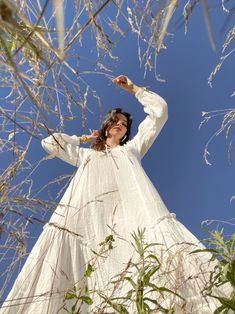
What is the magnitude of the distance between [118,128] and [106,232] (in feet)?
3.42

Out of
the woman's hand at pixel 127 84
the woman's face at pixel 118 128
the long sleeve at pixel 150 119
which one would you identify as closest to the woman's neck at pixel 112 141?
the woman's face at pixel 118 128

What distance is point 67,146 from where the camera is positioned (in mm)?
2781

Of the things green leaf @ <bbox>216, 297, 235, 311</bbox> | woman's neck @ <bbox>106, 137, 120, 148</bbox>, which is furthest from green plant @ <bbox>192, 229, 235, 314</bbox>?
woman's neck @ <bbox>106, 137, 120, 148</bbox>

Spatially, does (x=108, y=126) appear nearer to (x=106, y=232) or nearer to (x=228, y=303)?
(x=106, y=232)

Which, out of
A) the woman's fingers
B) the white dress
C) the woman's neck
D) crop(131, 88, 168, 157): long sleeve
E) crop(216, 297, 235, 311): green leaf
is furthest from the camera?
the woman's neck

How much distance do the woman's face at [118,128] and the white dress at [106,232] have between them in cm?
19

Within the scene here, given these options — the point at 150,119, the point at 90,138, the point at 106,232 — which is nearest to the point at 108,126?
the point at 90,138

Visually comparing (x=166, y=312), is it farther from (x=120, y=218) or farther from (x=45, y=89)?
(x=120, y=218)

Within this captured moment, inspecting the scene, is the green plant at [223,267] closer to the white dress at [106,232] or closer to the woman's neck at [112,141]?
the white dress at [106,232]

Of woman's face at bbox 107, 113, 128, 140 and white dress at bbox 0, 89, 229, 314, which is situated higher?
woman's face at bbox 107, 113, 128, 140

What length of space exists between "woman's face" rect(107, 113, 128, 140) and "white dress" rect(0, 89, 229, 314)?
0.61ft

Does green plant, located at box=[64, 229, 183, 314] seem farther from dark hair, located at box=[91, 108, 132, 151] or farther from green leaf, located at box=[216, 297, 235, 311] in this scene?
dark hair, located at box=[91, 108, 132, 151]

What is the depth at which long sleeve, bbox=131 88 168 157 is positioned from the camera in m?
2.69

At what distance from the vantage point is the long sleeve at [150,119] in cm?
269
